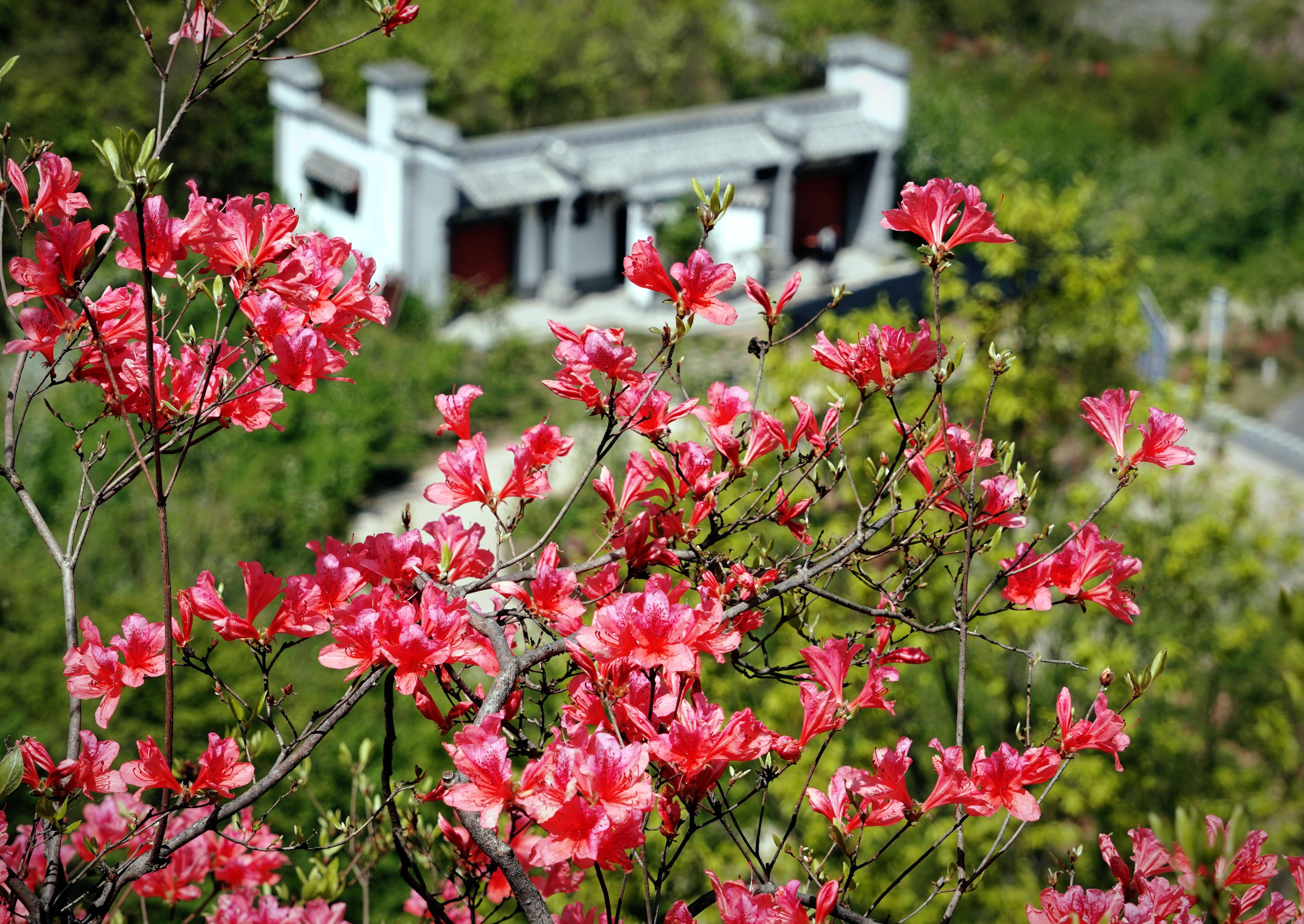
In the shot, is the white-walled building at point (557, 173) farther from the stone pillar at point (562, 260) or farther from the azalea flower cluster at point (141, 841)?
the azalea flower cluster at point (141, 841)

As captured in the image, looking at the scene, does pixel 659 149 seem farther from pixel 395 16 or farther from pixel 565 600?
pixel 565 600

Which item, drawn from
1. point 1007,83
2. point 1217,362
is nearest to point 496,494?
point 1217,362

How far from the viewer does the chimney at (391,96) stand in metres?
14.6

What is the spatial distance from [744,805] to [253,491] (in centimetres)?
576

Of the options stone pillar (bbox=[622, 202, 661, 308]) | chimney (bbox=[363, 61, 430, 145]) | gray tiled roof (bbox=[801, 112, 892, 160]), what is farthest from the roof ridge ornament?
gray tiled roof (bbox=[801, 112, 892, 160])

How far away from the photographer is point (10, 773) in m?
1.75

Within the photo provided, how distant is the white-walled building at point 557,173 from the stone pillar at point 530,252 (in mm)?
18

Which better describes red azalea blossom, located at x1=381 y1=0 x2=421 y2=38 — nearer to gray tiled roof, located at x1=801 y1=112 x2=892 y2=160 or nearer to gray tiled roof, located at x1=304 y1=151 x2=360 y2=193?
gray tiled roof, located at x1=304 y1=151 x2=360 y2=193

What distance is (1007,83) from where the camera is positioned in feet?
73.2

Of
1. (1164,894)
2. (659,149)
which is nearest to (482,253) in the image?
(659,149)

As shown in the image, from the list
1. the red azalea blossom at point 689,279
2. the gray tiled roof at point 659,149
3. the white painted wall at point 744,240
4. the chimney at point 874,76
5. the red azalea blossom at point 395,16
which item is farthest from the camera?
the chimney at point 874,76

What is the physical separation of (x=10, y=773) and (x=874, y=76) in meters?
17.3

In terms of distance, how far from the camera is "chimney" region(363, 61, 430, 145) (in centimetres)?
1459

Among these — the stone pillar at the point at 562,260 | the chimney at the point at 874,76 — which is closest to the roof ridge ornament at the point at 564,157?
the stone pillar at the point at 562,260
